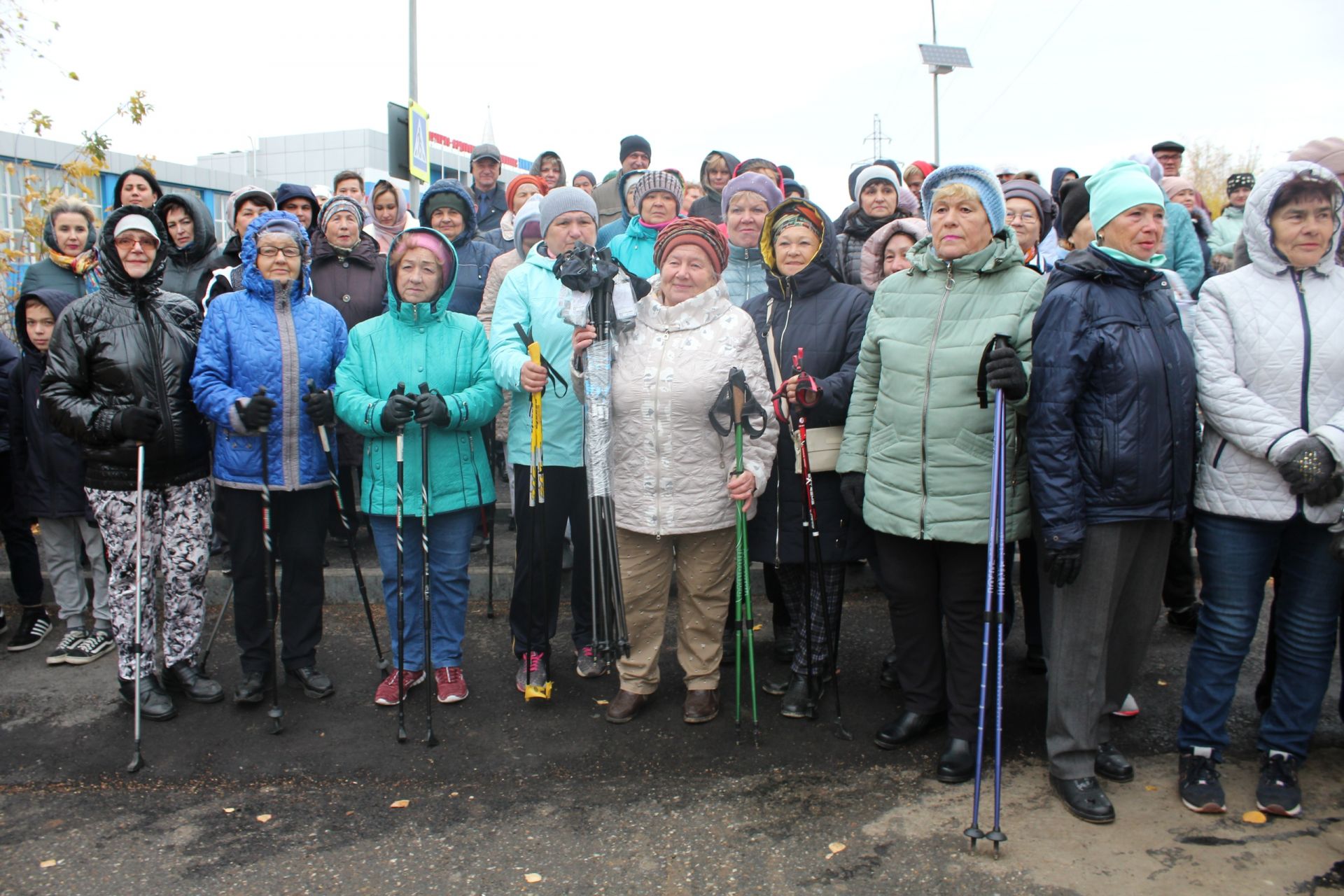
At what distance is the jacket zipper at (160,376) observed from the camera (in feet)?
14.7

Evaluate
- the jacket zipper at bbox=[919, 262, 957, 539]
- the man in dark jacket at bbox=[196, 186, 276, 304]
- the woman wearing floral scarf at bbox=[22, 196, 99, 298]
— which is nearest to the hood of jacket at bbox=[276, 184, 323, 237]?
the man in dark jacket at bbox=[196, 186, 276, 304]

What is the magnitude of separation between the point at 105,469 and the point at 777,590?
11.2 ft

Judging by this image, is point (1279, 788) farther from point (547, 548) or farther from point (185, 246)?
point (185, 246)

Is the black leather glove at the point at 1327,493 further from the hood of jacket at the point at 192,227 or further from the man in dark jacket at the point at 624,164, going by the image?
the man in dark jacket at the point at 624,164

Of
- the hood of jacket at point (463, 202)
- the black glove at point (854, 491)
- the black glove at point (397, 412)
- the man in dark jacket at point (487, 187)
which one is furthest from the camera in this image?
the man in dark jacket at point (487, 187)

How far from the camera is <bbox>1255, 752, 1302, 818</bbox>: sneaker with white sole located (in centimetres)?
343

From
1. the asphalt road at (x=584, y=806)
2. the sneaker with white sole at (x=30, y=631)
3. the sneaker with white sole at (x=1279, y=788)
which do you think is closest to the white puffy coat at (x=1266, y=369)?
the sneaker with white sole at (x=1279, y=788)

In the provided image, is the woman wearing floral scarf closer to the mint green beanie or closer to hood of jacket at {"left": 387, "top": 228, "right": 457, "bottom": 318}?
hood of jacket at {"left": 387, "top": 228, "right": 457, "bottom": 318}

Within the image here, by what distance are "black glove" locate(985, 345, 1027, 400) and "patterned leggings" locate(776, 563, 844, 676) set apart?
4.22 ft

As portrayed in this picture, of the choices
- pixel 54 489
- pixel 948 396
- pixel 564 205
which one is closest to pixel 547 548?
pixel 564 205

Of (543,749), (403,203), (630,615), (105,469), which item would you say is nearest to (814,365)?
(630,615)

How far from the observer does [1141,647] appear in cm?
373

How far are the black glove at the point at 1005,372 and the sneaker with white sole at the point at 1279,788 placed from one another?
173cm

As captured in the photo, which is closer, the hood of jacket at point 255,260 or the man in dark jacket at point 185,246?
the hood of jacket at point 255,260
